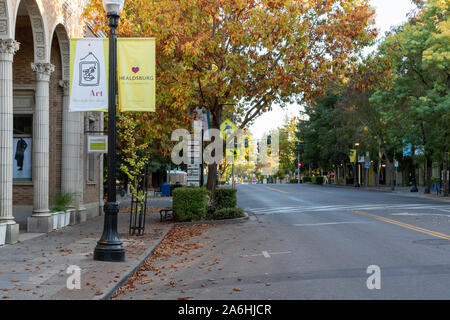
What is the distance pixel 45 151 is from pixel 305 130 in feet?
222

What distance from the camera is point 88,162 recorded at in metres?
23.6

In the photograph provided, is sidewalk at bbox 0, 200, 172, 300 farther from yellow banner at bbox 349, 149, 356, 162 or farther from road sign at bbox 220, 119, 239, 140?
yellow banner at bbox 349, 149, 356, 162

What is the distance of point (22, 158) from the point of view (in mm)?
19719

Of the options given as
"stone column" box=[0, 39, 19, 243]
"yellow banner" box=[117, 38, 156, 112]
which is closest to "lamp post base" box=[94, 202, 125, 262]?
"yellow banner" box=[117, 38, 156, 112]

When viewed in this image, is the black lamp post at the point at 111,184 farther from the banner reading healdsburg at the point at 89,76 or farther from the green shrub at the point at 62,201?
the green shrub at the point at 62,201

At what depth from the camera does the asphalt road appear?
7.84 metres

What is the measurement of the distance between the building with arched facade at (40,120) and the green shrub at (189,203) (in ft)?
12.0

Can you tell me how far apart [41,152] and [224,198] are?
30.9ft

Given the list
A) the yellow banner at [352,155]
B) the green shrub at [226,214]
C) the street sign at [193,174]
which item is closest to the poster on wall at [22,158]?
the green shrub at [226,214]

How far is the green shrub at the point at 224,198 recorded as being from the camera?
2431cm

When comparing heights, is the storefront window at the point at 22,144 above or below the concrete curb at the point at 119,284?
above

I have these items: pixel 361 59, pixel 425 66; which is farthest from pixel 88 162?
pixel 425 66

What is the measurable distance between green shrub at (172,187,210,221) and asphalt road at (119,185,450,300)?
3193 mm
